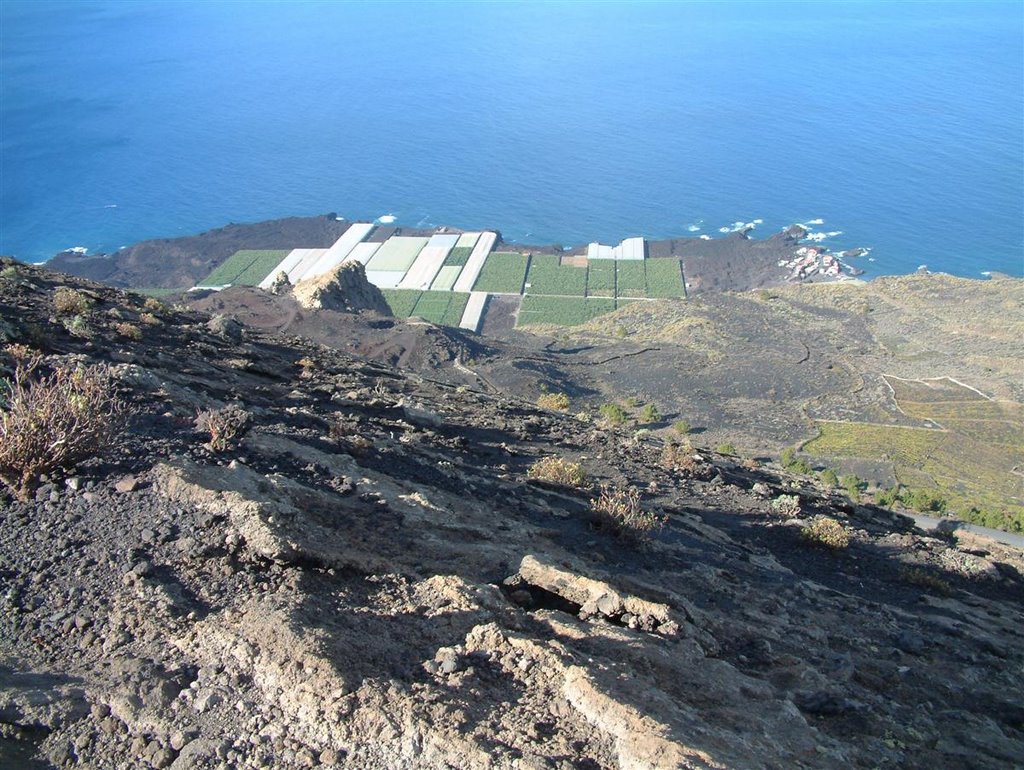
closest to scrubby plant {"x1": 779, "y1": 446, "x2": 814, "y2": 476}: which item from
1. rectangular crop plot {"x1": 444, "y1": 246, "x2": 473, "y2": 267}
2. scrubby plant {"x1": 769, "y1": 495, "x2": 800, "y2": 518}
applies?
scrubby plant {"x1": 769, "y1": 495, "x2": 800, "y2": 518}

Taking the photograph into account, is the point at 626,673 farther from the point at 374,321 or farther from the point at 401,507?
the point at 374,321

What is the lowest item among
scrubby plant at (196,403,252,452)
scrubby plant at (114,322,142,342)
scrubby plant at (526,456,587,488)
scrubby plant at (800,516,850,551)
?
scrubby plant at (800,516,850,551)

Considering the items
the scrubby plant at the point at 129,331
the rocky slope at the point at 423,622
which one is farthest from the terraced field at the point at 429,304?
the rocky slope at the point at 423,622

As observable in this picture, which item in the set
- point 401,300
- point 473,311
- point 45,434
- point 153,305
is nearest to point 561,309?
point 473,311

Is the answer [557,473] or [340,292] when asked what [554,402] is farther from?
[557,473]

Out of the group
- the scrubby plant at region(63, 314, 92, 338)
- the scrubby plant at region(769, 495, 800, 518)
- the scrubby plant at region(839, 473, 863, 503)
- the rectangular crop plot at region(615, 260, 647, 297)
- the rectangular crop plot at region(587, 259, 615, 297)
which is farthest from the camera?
the rectangular crop plot at region(587, 259, 615, 297)

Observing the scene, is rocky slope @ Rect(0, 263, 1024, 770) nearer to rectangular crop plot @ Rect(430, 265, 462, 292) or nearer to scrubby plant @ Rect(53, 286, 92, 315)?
scrubby plant @ Rect(53, 286, 92, 315)

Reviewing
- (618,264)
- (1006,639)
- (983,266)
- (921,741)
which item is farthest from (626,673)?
(983,266)

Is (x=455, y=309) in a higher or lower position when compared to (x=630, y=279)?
higher
